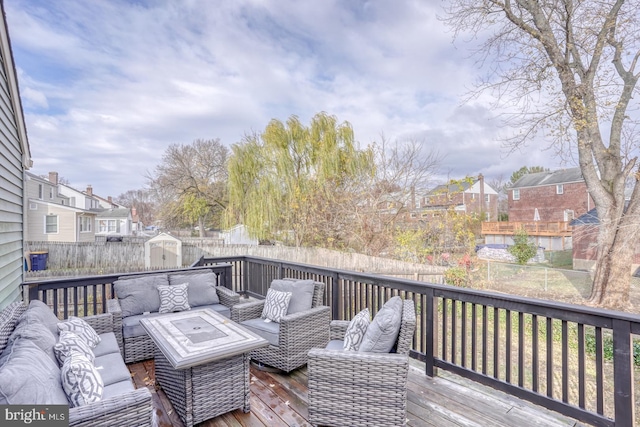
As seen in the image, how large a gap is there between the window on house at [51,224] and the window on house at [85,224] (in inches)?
58.1

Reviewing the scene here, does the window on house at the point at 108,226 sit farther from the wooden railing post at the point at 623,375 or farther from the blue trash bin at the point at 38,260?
the wooden railing post at the point at 623,375

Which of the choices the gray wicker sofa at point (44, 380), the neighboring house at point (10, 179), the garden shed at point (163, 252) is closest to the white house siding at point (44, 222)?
the garden shed at point (163, 252)

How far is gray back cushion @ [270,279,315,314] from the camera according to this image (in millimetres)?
3475

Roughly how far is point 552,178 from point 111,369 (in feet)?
88.3

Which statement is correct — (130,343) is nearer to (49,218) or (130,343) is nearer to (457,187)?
(457,187)

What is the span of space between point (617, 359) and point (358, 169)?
790 centimetres

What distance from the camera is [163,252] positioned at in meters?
12.3

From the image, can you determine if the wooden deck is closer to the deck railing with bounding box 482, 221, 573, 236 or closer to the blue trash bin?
the blue trash bin

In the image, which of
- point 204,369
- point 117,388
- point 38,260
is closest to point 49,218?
point 38,260

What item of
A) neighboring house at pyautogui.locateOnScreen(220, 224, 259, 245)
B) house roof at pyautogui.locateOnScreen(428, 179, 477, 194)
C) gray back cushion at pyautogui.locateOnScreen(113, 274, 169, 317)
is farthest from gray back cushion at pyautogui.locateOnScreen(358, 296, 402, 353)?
neighboring house at pyautogui.locateOnScreen(220, 224, 259, 245)

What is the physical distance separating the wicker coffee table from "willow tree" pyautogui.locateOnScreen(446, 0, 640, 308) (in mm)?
8162

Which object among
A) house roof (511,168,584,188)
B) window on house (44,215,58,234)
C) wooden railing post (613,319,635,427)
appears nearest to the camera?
wooden railing post (613,319,635,427)

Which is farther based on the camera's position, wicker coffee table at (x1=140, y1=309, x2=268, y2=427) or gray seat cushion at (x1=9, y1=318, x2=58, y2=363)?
wicker coffee table at (x1=140, y1=309, x2=268, y2=427)

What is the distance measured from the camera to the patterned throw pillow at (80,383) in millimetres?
1553
